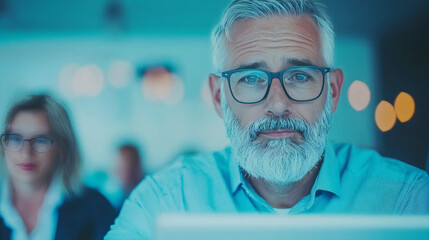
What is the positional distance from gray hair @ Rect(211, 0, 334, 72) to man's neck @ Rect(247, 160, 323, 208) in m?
0.46

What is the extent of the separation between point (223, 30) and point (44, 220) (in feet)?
3.55

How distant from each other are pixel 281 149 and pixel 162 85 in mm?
2199

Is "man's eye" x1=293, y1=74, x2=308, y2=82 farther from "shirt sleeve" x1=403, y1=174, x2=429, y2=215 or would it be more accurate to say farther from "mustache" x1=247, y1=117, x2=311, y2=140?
"shirt sleeve" x1=403, y1=174, x2=429, y2=215

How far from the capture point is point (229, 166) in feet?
5.05

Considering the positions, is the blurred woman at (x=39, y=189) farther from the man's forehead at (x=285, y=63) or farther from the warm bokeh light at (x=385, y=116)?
the warm bokeh light at (x=385, y=116)

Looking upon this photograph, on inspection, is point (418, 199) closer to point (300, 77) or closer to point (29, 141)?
point (300, 77)

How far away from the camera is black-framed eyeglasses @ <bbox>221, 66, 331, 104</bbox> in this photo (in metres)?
1.34

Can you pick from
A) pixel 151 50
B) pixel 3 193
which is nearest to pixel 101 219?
pixel 3 193

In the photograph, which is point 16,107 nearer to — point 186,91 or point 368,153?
point 368,153

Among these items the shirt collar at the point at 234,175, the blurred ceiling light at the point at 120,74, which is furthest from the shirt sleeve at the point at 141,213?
the blurred ceiling light at the point at 120,74

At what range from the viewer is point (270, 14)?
1444 millimetres

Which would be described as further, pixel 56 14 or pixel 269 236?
pixel 56 14

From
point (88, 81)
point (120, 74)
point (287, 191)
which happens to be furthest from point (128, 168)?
point (287, 191)

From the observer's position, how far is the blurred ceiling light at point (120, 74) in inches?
124
